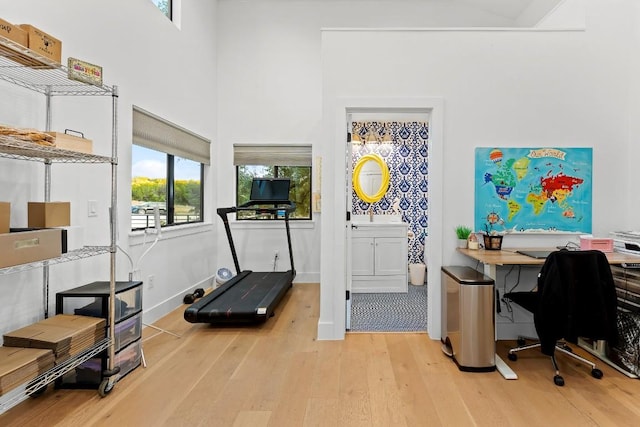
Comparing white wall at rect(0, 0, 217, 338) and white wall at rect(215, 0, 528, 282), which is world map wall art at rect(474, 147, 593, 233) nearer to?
white wall at rect(215, 0, 528, 282)

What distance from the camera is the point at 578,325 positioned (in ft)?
8.27

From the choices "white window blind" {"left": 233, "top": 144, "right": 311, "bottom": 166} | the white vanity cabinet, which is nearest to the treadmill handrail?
"white window blind" {"left": 233, "top": 144, "right": 311, "bottom": 166}

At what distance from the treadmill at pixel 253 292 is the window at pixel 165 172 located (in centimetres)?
58

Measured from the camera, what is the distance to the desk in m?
2.66

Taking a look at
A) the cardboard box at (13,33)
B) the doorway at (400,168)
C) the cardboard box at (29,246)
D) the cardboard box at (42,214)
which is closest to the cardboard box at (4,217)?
the cardboard box at (29,246)

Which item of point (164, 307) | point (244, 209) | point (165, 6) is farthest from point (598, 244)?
point (165, 6)

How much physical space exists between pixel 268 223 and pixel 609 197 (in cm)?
402

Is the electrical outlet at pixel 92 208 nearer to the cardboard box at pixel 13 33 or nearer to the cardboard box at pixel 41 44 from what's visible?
the cardboard box at pixel 41 44

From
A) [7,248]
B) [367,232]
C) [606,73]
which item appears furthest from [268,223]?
[606,73]

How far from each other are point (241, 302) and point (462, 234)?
223cm

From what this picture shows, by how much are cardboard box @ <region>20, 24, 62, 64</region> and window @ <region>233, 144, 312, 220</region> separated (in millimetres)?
3411

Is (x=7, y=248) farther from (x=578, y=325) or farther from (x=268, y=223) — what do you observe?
(x=268, y=223)

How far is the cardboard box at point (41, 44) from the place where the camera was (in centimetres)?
194

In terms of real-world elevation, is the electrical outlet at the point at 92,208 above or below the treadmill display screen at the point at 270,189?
below
